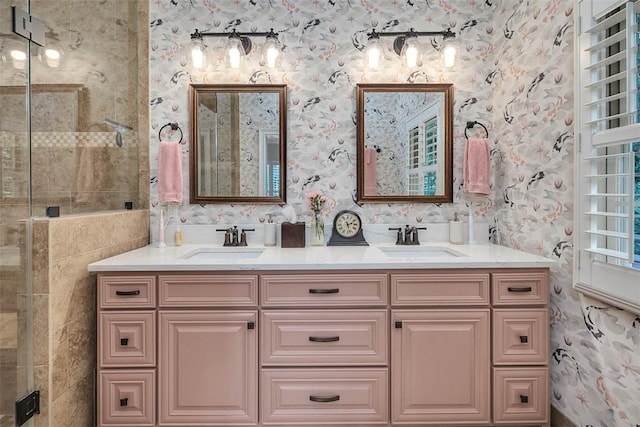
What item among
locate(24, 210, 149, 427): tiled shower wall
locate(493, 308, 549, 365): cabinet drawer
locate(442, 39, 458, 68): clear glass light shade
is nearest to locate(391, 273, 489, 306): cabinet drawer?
locate(493, 308, 549, 365): cabinet drawer

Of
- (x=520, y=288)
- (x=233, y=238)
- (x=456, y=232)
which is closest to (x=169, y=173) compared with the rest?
(x=233, y=238)

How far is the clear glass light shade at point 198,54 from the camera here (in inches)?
92.3

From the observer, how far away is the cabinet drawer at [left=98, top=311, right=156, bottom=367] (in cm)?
172

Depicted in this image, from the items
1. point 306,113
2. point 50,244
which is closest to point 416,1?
point 306,113

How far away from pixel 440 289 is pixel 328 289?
1.75 ft

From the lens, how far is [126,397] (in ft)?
Answer: 5.66

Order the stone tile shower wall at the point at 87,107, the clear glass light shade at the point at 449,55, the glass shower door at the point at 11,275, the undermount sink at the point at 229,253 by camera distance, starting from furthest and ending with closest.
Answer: the clear glass light shade at the point at 449,55 < the undermount sink at the point at 229,253 < the stone tile shower wall at the point at 87,107 < the glass shower door at the point at 11,275

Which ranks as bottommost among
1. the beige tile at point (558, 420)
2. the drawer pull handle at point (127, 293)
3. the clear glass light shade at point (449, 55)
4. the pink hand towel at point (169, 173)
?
the beige tile at point (558, 420)

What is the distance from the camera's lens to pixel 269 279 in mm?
1743

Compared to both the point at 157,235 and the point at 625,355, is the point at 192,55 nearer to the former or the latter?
the point at 157,235

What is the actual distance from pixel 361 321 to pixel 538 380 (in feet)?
2.92

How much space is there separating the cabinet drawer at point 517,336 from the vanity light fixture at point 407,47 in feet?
5.10

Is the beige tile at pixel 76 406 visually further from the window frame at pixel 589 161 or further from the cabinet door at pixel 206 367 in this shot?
the window frame at pixel 589 161

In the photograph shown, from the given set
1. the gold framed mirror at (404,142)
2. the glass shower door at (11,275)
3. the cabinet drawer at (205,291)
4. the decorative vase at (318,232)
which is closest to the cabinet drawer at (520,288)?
the gold framed mirror at (404,142)
